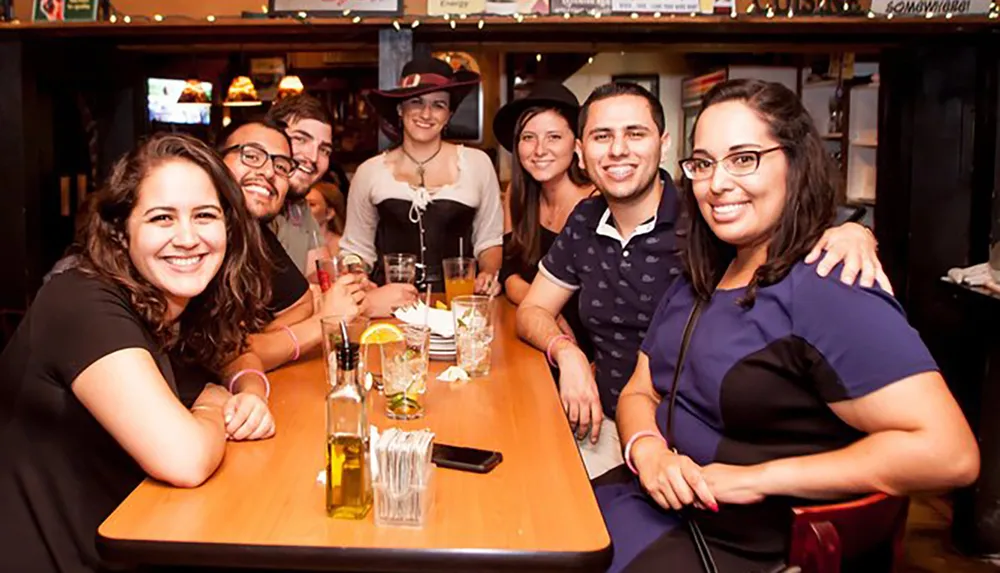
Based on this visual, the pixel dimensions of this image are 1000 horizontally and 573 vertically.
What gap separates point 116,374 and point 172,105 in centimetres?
817

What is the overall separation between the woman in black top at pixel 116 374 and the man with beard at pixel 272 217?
0.57 metres

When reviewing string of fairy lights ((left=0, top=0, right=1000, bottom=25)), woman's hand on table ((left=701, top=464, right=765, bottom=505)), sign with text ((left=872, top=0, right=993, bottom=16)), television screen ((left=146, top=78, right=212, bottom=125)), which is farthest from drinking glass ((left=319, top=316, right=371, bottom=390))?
television screen ((left=146, top=78, right=212, bottom=125))

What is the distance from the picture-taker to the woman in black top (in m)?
1.57

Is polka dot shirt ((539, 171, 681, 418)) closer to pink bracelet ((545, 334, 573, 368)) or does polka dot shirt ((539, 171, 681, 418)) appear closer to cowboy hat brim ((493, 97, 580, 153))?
pink bracelet ((545, 334, 573, 368))

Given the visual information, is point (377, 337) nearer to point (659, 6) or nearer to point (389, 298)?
point (389, 298)

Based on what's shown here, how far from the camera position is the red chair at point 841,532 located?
1.42 meters

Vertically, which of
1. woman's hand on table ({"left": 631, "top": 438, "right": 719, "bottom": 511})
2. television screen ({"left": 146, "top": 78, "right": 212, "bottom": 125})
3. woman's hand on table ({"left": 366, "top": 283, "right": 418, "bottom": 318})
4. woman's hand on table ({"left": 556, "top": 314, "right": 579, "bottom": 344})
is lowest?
woman's hand on table ({"left": 631, "top": 438, "right": 719, "bottom": 511})

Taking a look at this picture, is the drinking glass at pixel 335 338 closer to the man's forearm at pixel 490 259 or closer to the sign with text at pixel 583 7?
the man's forearm at pixel 490 259

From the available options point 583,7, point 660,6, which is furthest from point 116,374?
point 660,6

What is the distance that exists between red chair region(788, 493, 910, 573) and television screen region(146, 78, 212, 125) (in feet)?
26.9

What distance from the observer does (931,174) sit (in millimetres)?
5043

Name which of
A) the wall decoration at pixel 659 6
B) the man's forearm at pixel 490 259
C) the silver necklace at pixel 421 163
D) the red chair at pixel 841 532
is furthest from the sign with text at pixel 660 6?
the red chair at pixel 841 532

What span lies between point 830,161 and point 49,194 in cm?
518

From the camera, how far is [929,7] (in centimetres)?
462
